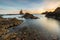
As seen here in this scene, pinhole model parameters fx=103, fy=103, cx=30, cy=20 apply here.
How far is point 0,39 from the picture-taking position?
30734 millimetres

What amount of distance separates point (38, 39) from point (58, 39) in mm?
6718

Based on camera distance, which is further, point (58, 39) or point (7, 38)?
point (58, 39)

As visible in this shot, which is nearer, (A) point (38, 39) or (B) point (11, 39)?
(B) point (11, 39)

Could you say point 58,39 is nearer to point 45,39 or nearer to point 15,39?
point 45,39

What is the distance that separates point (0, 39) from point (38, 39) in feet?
38.8

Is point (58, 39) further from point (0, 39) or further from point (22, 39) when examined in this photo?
point (0, 39)

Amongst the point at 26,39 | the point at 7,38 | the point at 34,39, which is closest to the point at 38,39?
the point at 34,39

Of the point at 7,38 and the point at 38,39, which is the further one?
the point at 38,39

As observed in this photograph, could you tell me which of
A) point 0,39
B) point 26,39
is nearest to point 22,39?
point 26,39

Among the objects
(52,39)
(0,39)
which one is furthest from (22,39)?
(52,39)

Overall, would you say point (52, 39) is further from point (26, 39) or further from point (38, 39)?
point (26, 39)

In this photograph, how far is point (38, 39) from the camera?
→ 33.4 meters

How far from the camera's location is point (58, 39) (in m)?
34.2

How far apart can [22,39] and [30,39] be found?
8.79 feet
